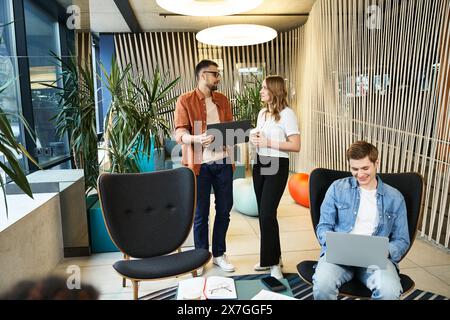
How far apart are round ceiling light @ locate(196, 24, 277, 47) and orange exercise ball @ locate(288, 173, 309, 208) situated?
1.78 metres

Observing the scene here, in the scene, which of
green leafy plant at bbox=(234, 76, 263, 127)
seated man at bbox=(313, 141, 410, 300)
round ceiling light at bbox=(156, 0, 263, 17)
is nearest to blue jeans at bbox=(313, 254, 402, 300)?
seated man at bbox=(313, 141, 410, 300)

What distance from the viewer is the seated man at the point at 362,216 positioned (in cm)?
185

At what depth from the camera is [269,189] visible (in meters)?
2.56

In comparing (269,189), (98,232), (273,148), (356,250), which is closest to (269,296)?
(356,250)

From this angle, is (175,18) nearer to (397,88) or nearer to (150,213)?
(397,88)

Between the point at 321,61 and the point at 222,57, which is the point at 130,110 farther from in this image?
the point at 222,57

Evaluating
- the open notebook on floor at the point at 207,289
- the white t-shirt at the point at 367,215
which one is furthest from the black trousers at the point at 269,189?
the open notebook on floor at the point at 207,289

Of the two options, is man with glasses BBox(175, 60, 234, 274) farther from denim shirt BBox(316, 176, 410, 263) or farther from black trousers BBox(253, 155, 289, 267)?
denim shirt BBox(316, 176, 410, 263)

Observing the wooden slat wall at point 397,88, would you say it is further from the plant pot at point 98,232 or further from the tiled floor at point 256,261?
the plant pot at point 98,232

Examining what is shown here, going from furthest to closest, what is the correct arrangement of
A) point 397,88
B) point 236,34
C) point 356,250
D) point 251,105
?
point 251,105 → point 236,34 → point 397,88 → point 356,250

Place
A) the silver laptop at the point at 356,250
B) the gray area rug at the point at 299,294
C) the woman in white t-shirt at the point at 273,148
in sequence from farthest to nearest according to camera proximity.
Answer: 1. the woman in white t-shirt at the point at 273,148
2. the gray area rug at the point at 299,294
3. the silver laptop at the point at 356,250

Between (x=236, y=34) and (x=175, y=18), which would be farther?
(x=175, y=18)

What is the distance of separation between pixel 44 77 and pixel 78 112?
362mm

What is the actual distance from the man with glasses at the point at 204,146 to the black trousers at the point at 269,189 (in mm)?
261
